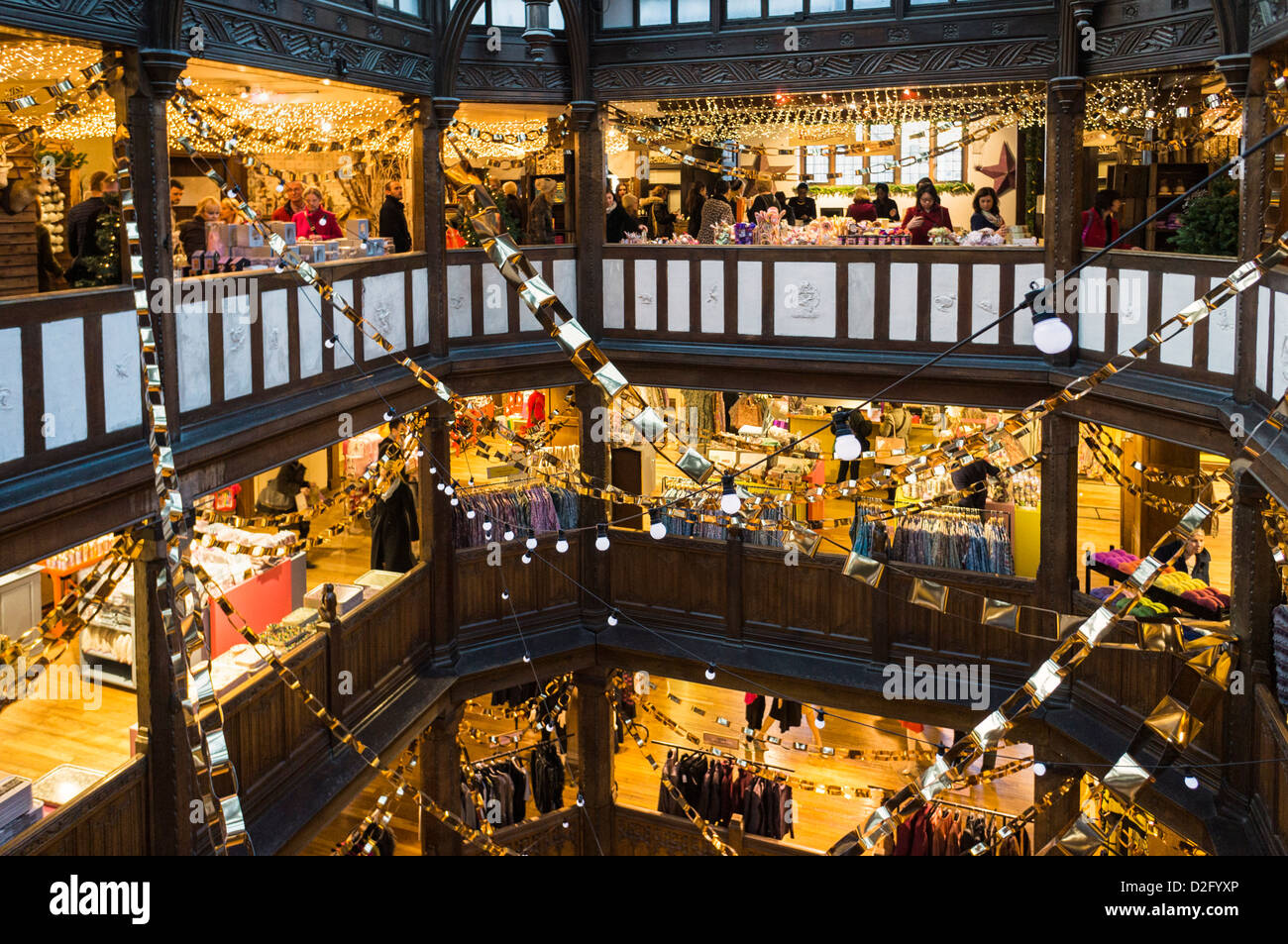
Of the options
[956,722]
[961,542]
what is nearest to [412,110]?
[961,542]

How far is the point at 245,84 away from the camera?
10133 millimetres

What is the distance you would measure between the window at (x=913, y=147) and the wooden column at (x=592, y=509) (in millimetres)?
4954

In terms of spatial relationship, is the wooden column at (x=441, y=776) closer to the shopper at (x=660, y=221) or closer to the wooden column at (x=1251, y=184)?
the shopper at (x=660, y=221)

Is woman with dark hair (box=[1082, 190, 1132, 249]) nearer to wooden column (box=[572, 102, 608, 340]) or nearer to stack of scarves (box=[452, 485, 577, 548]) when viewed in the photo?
wooden column (box=[572, 102, 608, 340])

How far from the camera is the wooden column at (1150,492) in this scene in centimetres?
1227

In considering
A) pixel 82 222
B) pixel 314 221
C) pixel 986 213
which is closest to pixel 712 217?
pixel 986 213

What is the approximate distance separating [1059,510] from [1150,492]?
1.92m

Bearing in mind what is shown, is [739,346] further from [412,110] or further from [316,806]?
[316,806]

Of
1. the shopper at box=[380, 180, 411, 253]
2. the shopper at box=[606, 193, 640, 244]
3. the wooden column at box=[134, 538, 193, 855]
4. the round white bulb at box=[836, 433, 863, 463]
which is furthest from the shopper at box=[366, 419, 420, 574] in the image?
the round white bulb at box=[836, 433, 863, 463]

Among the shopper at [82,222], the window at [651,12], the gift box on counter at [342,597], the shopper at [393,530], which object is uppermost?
the window at [651,12]

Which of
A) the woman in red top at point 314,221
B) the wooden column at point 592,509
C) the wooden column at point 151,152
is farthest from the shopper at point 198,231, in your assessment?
the wooden column at point 592,509

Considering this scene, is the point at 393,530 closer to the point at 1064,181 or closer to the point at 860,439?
the point at 860,439

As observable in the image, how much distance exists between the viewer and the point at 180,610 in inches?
273

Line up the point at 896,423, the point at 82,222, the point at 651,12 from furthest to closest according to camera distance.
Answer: the point at 896,423
the point at 651,12
the point at 82,222
